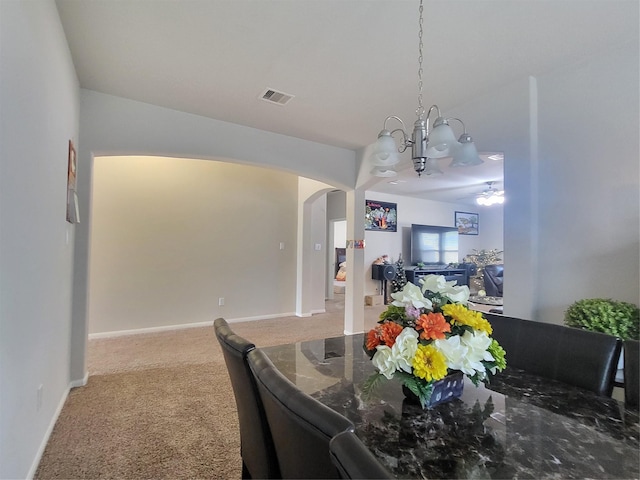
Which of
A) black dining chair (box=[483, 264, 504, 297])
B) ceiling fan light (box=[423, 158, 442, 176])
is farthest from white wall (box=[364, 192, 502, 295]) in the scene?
ceiling fan light (box=[423, 158, 442, 176])

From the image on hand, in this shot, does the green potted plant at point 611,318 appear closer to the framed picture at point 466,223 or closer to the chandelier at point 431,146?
the chandelier at point 431,146

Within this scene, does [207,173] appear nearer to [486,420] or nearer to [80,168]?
[80,168]

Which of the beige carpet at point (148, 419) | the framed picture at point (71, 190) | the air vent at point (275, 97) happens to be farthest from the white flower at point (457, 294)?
the framed picture at point (71, 190)

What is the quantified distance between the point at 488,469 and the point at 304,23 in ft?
7.36

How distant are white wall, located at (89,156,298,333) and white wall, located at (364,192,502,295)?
231cm

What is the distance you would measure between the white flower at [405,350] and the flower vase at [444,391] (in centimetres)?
15

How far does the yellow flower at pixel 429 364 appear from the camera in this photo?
0.90 metres

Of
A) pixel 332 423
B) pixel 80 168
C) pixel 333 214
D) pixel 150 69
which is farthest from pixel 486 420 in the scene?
pixel 333 214

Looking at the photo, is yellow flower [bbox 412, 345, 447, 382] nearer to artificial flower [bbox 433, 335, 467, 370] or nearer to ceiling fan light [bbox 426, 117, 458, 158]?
artificial flower [bbox 433, 335, 467, 370]

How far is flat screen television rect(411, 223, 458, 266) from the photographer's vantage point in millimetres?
7703

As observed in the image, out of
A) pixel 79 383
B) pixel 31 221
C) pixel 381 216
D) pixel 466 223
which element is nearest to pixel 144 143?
pixel 31 221

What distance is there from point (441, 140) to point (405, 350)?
110 cm

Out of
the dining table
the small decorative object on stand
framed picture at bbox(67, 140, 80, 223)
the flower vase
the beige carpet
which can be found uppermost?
framed picture at bbox(67, 140, 80, 223)

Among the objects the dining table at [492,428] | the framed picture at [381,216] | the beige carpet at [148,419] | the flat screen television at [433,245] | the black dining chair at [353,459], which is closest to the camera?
the black dining chair at [353,459]
